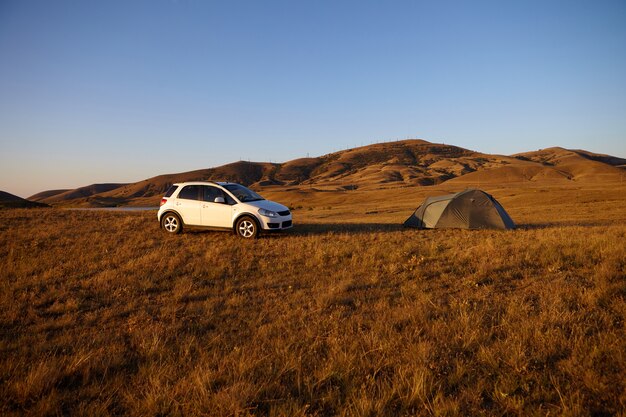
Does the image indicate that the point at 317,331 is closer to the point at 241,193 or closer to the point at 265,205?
the point at 265,205

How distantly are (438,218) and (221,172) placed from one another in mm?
154400

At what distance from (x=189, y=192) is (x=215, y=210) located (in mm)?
1385

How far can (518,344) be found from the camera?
372 cm

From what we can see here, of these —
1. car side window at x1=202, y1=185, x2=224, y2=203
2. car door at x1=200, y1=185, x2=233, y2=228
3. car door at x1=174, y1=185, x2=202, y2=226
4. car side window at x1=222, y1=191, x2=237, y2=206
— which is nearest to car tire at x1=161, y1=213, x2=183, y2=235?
car door at x1=174, y1=185, x2=202, y2=226

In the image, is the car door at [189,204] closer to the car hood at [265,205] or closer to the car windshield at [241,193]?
the car windshield at [241,193]

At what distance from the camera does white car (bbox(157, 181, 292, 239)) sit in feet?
36.0

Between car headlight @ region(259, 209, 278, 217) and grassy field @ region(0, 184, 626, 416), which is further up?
car headlight @ region(259, 209, 278, 217)

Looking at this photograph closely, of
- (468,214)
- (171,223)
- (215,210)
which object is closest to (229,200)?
(215,210)

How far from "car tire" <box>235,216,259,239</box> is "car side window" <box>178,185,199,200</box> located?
1.98m

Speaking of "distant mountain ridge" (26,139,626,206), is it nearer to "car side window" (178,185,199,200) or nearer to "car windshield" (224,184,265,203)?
"car windshield" (224,184,265,203)

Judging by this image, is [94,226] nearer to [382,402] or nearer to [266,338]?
[266,338]

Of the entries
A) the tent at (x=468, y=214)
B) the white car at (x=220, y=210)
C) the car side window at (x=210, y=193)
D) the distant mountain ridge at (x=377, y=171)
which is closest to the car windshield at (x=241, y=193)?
the white car at (x=220, y=210)

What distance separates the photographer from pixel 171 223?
39.1ft

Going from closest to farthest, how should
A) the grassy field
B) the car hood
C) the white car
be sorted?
the grassy field → the white car → the car hood
